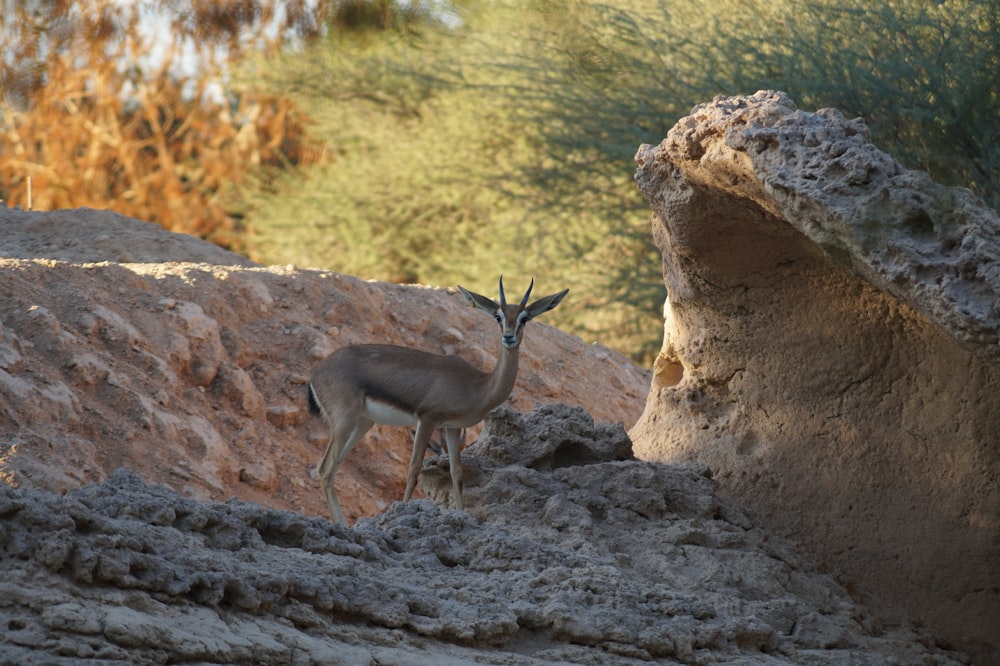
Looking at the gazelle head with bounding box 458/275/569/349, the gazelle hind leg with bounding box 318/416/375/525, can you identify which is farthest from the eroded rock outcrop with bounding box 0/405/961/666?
the gazelle hind leg with bounding box 318/416/375/525

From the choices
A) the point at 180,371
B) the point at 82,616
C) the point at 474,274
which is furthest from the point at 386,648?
the point at 474,274

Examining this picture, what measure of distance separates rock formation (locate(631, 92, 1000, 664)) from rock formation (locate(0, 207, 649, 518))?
316cm

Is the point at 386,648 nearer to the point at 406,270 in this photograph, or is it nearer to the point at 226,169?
the point at 406,270

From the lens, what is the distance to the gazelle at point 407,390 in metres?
7.91

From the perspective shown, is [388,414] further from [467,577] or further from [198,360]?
[467,577]

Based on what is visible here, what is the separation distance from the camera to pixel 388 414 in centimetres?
809

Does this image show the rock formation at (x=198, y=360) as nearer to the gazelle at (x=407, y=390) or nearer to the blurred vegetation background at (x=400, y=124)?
the gazelle at (x=407, y=390)

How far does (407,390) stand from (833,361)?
9.75 ft

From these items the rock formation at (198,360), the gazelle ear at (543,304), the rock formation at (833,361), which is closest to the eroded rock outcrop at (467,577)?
the rock formation at (833,361)

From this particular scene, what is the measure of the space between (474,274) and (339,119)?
161 inches

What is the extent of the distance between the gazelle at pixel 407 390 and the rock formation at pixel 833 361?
1.61 metres

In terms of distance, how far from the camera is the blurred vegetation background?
16.4 meters

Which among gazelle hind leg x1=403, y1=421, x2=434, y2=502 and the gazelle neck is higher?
the gazelle neck

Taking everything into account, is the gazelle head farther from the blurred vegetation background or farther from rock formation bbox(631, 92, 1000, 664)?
the blurred vegetation background
